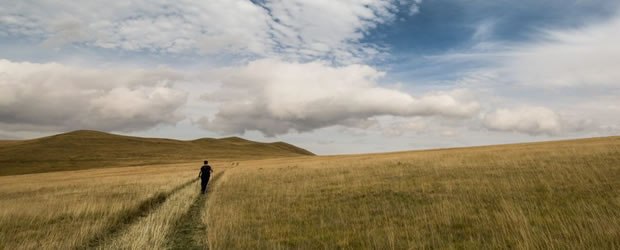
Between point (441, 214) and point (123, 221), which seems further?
point (123, 221)

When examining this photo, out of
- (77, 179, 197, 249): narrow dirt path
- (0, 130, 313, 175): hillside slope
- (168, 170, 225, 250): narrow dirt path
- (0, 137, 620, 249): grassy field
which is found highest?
(0, 130, 313, 175): hillside slope

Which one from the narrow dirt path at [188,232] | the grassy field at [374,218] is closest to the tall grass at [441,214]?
the grassy field at [374,218]

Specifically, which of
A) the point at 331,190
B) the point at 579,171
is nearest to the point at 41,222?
the point at 331,190

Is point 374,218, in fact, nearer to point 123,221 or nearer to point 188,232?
point 188,232

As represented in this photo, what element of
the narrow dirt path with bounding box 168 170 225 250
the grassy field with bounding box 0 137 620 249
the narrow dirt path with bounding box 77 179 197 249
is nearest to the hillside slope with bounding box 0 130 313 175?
the narrow dirt path with bounding box 77 179 197 249

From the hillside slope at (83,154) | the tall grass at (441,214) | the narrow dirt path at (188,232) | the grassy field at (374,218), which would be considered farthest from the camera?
the hillside slope at (83,154)

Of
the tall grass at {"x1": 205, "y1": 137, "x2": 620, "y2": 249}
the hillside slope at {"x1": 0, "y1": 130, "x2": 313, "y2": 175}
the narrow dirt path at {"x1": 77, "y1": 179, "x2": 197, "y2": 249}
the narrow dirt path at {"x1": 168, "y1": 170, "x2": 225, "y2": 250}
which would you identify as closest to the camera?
the tall grass at {"x1": 205, "y1": 137, "x2": 620, "y2": 249}

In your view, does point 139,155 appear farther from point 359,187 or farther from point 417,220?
point 417,220

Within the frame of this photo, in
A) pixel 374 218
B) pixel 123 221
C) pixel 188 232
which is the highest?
pixel 374 218

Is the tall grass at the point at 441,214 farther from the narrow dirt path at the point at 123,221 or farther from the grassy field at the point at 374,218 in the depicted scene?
the narrow dirt path at the point at 123,221

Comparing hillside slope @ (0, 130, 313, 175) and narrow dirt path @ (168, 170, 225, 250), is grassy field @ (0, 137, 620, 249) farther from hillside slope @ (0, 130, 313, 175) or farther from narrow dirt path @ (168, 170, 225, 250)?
hillside slope @ (0, 130, 313, 175)

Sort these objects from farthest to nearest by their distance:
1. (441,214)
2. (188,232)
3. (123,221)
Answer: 1. (123,221)
2. (441,214)
3. (188,232)

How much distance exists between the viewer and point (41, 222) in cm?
1284

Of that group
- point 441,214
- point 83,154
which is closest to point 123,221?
point 441,214
